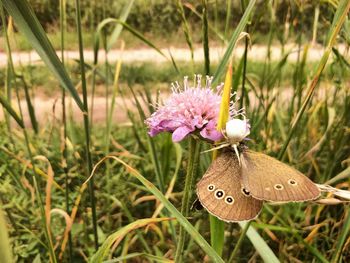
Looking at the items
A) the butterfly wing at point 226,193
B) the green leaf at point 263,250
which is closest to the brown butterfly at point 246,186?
the butterfly wing at point 226,193

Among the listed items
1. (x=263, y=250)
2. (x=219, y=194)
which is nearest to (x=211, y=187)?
(x=219, y=194)

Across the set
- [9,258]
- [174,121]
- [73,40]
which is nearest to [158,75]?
[73,40]

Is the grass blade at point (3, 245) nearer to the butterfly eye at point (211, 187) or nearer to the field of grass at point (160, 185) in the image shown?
the butterfly eye at point (211, 187)

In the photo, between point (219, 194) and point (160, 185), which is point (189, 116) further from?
point (160, 185)

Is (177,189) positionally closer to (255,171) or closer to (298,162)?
(298,162)

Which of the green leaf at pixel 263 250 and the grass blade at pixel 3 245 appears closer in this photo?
the grass blade at pixel 3 245

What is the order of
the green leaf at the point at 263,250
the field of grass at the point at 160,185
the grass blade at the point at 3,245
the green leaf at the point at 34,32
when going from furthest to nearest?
the field of grass at the point at 160,185 < the green leaf at the point at 263,250 < the green leaf at the point at 34,32 < the grass blade at the point at 3,245
